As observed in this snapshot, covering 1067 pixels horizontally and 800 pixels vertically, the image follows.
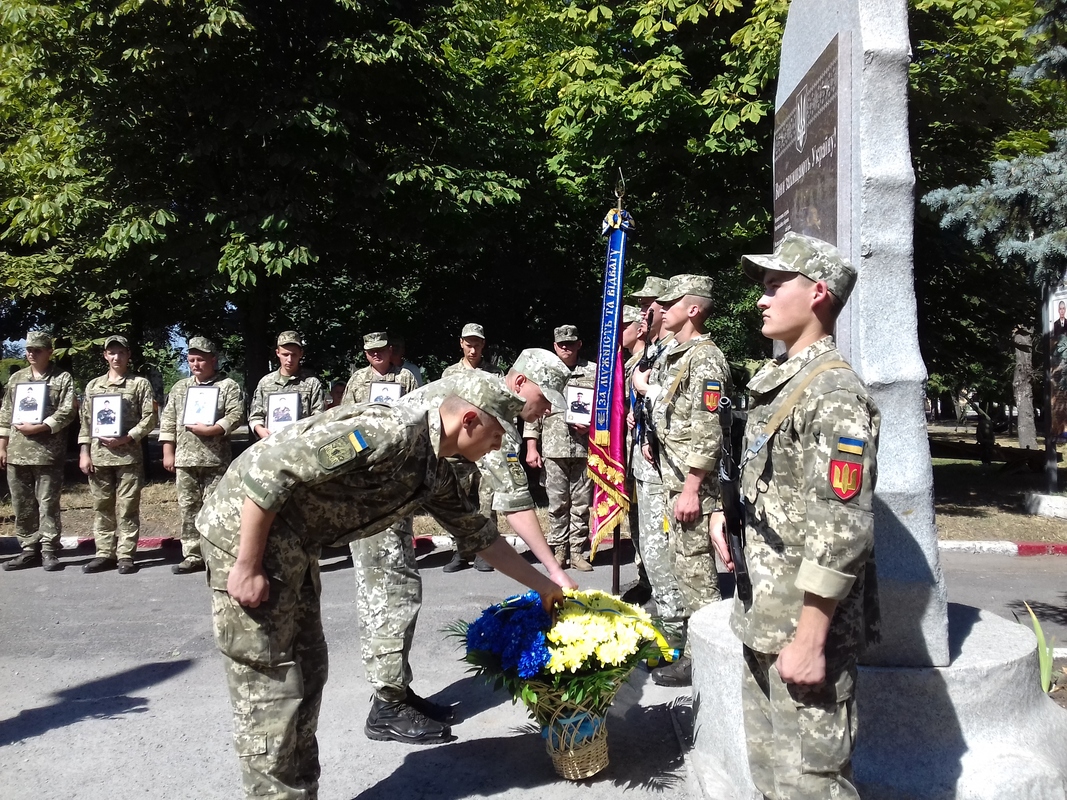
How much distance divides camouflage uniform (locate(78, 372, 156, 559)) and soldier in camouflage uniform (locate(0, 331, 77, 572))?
0.30 metres

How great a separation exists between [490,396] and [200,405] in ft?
A: 19.6

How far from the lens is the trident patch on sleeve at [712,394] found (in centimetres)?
430

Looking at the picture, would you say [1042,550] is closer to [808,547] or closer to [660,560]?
[660,560]

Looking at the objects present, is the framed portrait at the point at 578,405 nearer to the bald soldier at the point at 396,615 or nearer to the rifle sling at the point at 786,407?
the bald soldier at the point at 396,615

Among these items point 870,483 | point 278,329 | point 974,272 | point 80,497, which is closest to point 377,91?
point 278,329

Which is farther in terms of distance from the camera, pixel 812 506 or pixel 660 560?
pixel 660 560

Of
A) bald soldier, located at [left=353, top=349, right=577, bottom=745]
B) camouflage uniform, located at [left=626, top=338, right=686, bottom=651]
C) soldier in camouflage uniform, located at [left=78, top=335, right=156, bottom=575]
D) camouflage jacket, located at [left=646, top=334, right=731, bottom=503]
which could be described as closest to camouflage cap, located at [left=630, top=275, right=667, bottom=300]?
camouflage uniform, located at [left=626, top=338, right=686, bottom=651]

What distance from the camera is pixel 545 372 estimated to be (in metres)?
3.61

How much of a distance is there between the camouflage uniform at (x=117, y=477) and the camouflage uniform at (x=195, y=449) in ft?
0.99

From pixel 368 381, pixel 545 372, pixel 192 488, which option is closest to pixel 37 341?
pixel 192 488

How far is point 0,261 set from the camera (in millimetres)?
12531

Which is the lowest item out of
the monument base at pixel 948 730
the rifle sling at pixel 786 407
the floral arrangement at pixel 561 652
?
the monument base at pixel 948 730

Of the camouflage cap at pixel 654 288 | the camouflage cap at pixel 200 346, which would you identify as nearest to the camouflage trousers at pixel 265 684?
the camouflage cap at pixel 654 288

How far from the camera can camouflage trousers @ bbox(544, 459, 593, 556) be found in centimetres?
807
